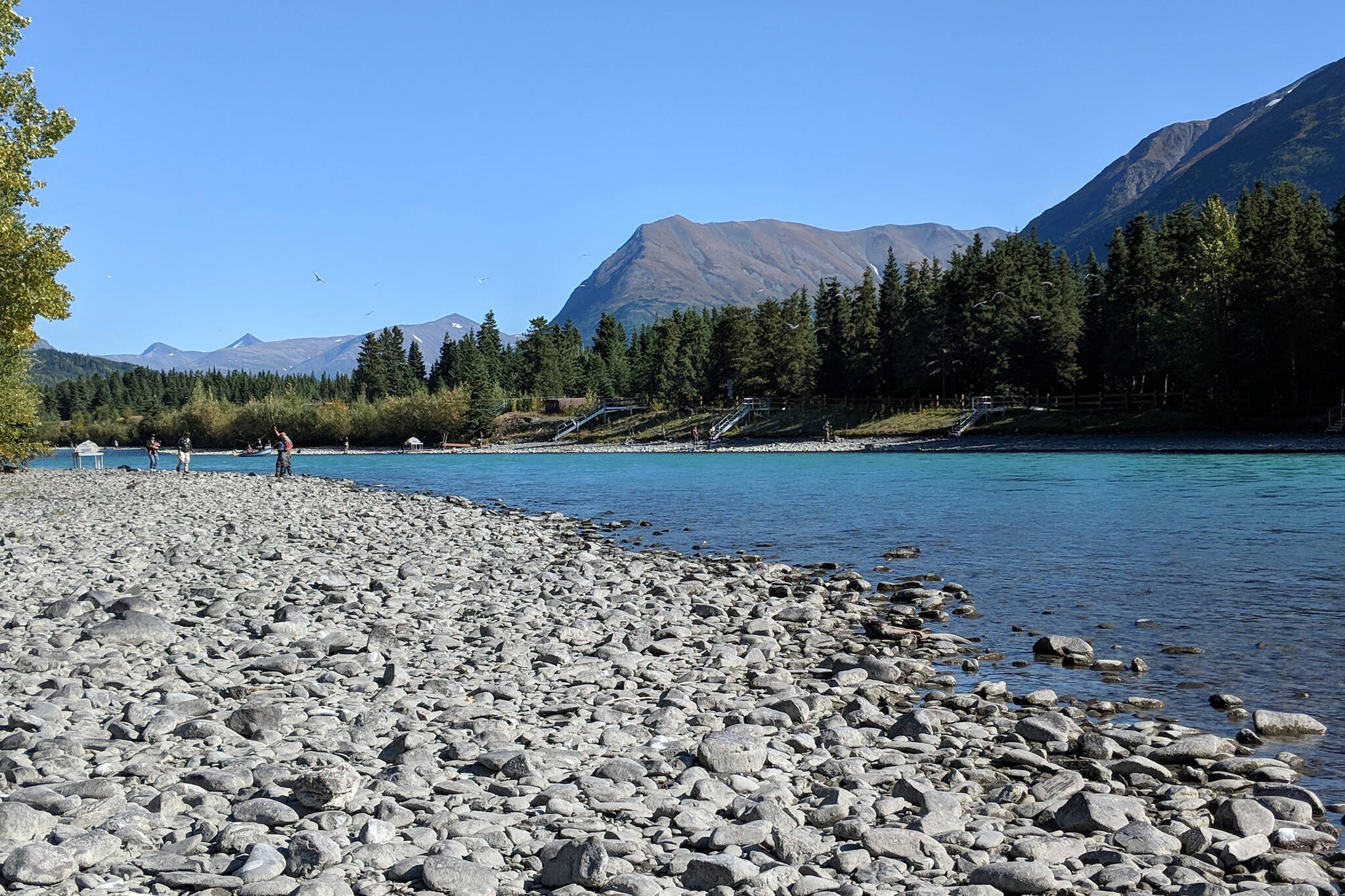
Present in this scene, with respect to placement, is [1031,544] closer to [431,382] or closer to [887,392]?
[887,392]

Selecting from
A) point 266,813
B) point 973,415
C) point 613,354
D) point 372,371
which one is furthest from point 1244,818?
point 372,371

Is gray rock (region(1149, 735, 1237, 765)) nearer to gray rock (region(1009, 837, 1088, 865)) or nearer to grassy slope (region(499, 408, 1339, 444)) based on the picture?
gray rock (region(1009, 837, 1088, 865))

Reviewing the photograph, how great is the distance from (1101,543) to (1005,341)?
7739 centimetres

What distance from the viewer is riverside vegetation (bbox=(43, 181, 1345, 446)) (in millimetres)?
70562

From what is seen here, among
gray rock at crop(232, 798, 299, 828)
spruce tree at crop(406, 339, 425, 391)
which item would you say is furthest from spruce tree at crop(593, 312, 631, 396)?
gray rock at crop(232, 798, 299, 828)

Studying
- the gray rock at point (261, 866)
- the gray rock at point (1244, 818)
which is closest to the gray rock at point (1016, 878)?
the gray rock at point (1244, 818)

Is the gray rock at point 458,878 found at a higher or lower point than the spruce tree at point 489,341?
lower

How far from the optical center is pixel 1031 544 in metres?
23.0

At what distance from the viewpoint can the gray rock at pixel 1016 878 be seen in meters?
5.49

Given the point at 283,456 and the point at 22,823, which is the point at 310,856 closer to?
the point at 22,823

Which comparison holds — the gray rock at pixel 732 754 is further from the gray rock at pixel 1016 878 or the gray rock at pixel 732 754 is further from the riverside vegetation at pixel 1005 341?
the riverside vegetation at pixel 1005 341

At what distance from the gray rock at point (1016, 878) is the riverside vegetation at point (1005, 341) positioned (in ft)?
248

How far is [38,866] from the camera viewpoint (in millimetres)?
5035

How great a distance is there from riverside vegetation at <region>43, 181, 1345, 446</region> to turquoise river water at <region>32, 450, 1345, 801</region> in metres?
16.5
